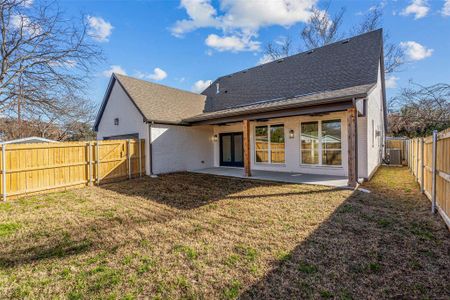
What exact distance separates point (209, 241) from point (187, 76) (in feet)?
59.1

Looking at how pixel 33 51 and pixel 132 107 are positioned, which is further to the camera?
pixel 132 107

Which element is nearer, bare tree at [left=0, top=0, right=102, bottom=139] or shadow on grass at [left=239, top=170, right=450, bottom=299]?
shadow on grass at [left=239, top=170, right=450, bottom=299]

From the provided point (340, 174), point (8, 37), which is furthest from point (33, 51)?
point (340, 174)

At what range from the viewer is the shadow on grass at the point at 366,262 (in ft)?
8.22

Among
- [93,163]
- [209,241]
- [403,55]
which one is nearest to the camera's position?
[209,241]

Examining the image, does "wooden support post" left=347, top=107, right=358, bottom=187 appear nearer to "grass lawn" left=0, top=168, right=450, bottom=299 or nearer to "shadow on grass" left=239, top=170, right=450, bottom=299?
"grass lawn" left=0, top=168, right=450, bottom=299

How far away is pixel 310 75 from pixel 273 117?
4.43 metres

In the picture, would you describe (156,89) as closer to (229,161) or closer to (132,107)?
(132,107)

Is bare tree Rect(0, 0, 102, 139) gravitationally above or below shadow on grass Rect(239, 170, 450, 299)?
above

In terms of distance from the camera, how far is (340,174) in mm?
9688

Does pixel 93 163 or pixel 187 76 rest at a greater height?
pixel 187 76

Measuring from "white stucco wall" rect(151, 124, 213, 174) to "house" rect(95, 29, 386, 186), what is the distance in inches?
2.1

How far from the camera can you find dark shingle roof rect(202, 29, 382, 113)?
10.3 meters

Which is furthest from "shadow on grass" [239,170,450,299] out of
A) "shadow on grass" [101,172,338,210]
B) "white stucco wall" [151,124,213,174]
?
"white stucco wall" [151,124,213,174]
